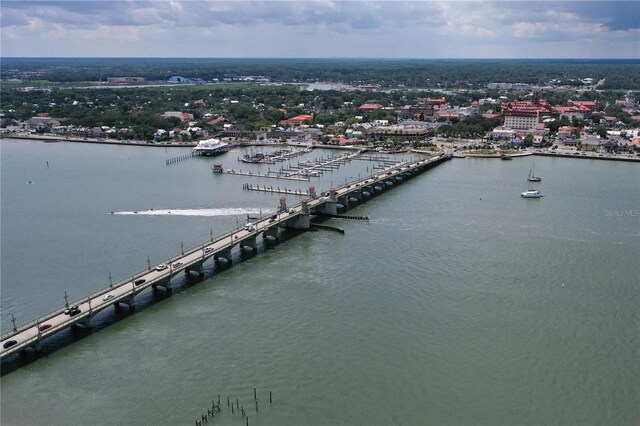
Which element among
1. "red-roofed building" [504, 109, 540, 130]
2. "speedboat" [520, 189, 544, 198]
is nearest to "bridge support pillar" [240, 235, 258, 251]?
"speedboat" [520, 189, 544, 198]

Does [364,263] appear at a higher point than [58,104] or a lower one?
lower

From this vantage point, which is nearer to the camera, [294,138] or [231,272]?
[231,272]

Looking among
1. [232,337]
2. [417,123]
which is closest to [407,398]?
[232,337]

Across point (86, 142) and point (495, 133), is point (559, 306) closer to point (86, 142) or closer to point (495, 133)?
point (495, 133)

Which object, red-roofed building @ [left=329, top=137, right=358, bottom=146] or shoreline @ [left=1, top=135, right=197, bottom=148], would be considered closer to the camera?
red-roofed building @ [left=329, top=137, right=358, bottom=146]

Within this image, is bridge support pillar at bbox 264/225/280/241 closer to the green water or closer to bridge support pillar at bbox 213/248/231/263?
the green water

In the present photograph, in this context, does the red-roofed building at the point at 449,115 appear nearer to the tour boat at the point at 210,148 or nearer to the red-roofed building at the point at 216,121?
the red-roofed building at the point at 216,121

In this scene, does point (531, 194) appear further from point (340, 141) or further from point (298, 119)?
point (298, 119)

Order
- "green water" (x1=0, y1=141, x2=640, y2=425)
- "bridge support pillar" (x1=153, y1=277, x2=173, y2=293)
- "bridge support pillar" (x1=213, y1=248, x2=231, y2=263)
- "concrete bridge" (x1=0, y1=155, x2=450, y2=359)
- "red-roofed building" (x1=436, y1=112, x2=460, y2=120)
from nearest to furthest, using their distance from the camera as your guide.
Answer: "green water" (x1=0, y1=141, x2=640, y2=425), "concrete bridge" (x1=0, y1=155, x2=450, y2=359), "bridge support pillar" (x1=153, y1=277, x2=173, y2=293), "bridge support pillar" (x1=213, y1=248, x2=231, y2=263), "red-roofed building" (x1=436, y1=112, x2=460, y2=120)
